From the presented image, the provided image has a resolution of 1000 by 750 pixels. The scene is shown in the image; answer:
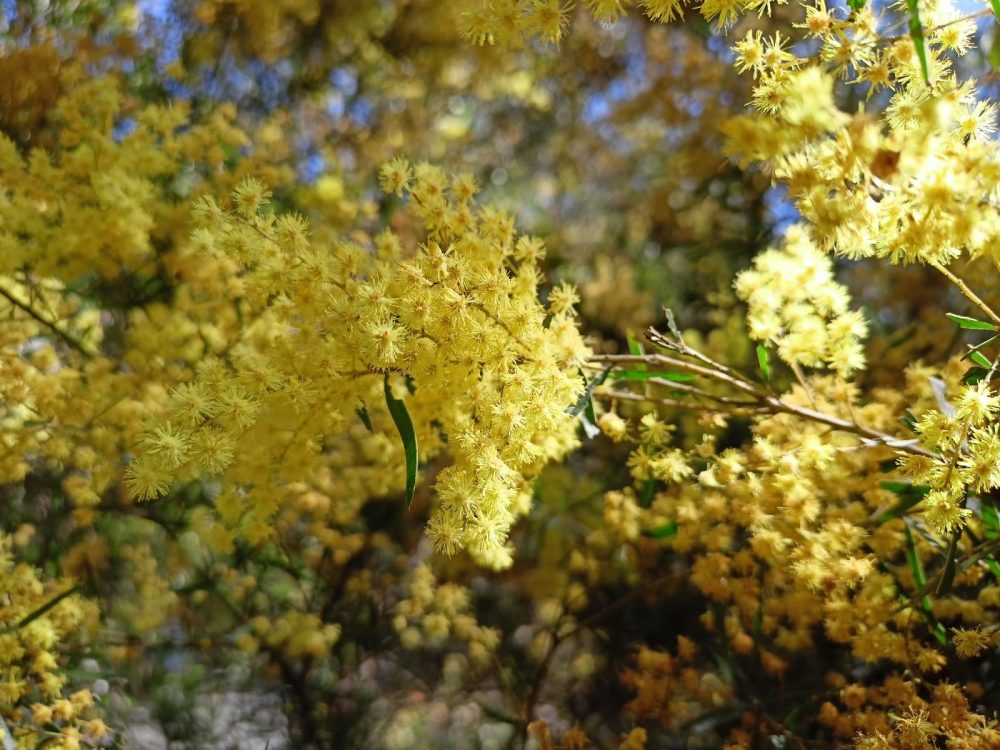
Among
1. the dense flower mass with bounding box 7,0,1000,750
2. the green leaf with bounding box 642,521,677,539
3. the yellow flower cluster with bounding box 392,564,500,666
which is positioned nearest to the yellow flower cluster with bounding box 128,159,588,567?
the dense flower mass with bounding box 7,0,1000,750

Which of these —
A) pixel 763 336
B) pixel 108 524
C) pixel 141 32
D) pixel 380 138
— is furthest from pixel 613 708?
pixel 141 32

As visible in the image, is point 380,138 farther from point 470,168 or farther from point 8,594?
point 8,594

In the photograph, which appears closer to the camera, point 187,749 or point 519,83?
point 187,749

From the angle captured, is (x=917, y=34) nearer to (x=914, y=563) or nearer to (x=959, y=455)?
Answer: (x=959, y=455)

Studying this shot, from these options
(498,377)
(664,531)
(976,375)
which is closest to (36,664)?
(498,377)

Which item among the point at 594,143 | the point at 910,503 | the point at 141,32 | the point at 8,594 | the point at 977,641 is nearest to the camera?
the point at 977,641
